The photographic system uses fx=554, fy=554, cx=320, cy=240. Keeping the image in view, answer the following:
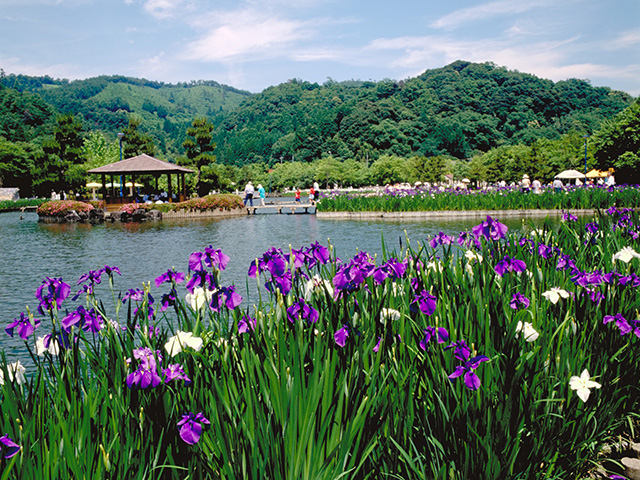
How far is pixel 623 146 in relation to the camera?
109 feet

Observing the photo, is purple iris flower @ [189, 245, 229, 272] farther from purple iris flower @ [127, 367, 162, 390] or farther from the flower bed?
purple iris flower @ [127, 367, 162, 390]

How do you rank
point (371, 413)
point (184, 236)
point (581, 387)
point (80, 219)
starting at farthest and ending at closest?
point (80, 219) < point (184, 236) < point (581, 387) < point (371, 413)

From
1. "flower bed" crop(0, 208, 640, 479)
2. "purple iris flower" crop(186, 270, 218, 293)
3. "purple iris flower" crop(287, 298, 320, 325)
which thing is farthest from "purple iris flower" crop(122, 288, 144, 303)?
"purple iris flower" crop(287, 298, 320, 325)

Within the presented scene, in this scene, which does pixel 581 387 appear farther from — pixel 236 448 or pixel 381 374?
pixel 236 448

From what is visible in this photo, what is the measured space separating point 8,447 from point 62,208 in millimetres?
27481

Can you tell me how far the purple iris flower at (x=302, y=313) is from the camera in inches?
94.3

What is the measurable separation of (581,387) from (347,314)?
0.98 metres

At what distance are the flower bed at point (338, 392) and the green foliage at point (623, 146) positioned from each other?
3337 centimetres

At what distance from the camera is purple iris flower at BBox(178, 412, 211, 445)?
5.24 feet

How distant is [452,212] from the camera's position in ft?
64.9

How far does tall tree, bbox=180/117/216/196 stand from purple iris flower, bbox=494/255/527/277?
35228mm

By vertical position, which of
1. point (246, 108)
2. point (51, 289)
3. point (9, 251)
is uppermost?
point (246, 108)

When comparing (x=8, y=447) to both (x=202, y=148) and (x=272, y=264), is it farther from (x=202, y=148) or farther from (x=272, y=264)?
(x=202, y=148)

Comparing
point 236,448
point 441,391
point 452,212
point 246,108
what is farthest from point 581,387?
point 246,108
